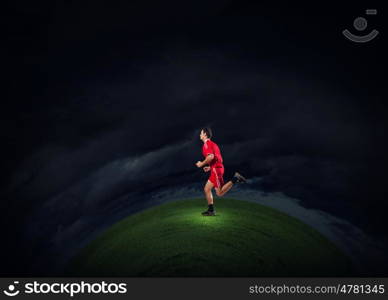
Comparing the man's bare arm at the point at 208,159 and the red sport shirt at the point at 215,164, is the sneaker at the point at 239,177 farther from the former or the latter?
the man's bare arm at the point at 208,159

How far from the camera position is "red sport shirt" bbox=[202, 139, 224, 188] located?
9.20m

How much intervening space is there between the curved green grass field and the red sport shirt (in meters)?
2.33

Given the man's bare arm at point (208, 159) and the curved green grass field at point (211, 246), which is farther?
the curved green grass field at point (211, 246)

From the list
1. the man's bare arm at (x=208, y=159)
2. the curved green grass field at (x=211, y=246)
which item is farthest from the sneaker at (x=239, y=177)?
the curved green grass field at (x=211, y=246)

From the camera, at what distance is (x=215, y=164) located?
9.33m

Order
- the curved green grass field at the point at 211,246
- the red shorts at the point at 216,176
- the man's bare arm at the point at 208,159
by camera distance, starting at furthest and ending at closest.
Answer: the curved green grass field at the point at 211,246, the red shorts at the point at 216,176, the man's bare arm at the point at 208,159

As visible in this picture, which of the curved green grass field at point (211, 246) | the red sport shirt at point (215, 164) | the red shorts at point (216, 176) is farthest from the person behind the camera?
the curved green grass field at point (211, 246)

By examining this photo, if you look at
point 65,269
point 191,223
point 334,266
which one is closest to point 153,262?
point 191,223

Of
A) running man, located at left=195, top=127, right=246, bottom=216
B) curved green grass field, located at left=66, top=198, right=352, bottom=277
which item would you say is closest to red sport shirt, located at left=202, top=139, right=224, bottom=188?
running man, located at left=195, top=127, right=246, bottom=216

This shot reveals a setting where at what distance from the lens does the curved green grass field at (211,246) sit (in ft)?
32.8

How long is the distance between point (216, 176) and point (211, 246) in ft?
8.19

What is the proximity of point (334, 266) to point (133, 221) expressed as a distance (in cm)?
684

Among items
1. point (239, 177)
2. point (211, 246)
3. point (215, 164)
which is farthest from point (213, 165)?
point (211, 246)

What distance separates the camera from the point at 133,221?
509 inches
